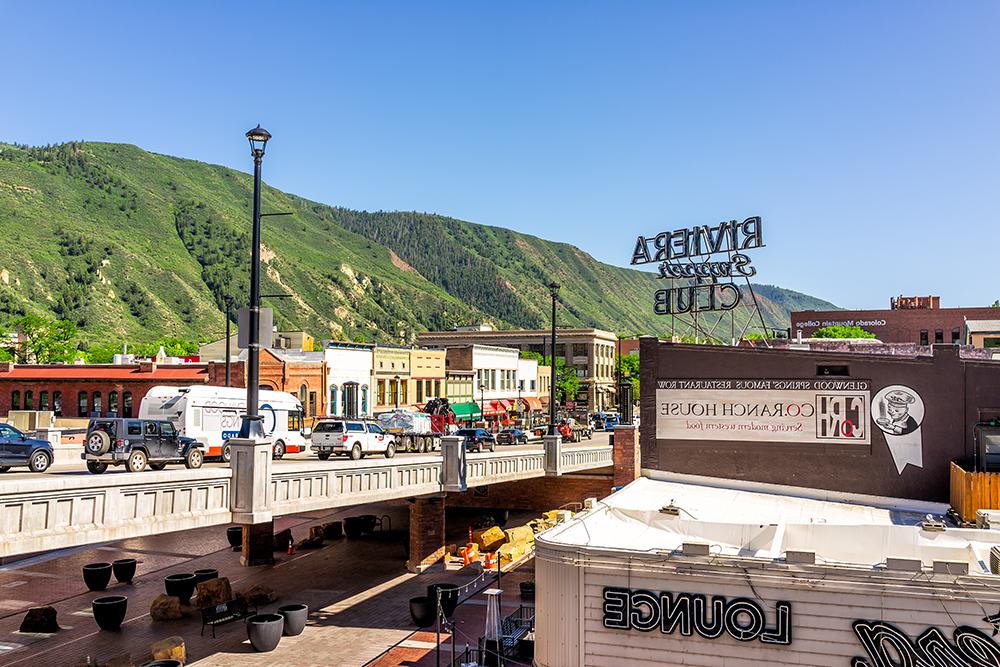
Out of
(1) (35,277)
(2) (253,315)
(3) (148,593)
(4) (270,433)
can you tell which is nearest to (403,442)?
(4) (270,433)

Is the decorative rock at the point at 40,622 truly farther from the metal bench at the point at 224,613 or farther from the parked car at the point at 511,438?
the parked car at the point at 511,438

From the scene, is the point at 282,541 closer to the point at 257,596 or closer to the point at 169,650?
the point at 257,596

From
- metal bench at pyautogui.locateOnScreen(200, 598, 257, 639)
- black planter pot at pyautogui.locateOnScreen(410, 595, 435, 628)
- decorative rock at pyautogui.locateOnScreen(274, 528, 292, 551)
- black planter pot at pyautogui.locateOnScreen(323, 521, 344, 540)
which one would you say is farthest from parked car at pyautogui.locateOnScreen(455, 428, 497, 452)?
metal bench at pyautogui.locateOnScreen(200, 598, 257, 639)

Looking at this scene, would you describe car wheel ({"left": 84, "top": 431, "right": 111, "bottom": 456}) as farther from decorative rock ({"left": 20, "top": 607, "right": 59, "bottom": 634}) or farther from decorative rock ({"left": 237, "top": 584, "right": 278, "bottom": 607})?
decorative rock ({"left": 237, "top": 584, "right": 278, "bottom": 607})

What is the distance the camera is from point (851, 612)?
16.6 metres

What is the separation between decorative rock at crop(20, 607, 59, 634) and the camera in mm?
26547

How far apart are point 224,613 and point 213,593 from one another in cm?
213

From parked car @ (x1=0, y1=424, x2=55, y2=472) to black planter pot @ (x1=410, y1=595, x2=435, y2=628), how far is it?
11908 millimetres

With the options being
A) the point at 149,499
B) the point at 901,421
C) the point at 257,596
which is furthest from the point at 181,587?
the point at 901,421

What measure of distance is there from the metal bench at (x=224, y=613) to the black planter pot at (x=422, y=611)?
5.70 metres

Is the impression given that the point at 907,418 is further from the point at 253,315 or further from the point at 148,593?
the point at 148,593

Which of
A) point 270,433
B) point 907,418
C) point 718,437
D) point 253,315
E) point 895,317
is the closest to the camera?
point 253,315

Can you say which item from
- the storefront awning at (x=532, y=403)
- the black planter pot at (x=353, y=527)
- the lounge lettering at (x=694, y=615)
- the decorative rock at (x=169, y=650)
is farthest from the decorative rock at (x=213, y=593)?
the storefront awning at (x=532, y=403)

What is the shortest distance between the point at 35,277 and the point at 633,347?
113487 mm
